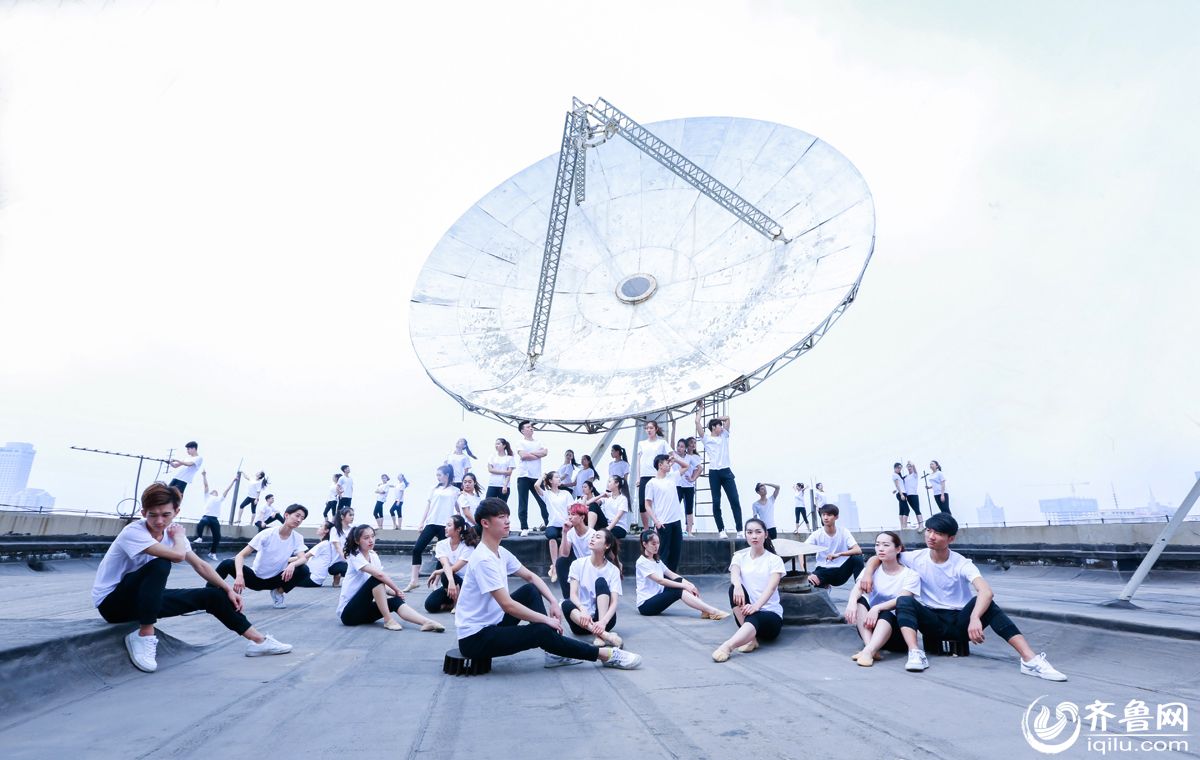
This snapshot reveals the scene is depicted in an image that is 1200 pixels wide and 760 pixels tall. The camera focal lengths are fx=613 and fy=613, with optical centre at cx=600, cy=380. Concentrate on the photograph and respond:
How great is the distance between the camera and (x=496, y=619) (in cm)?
520

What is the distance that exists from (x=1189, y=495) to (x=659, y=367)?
11.3 m

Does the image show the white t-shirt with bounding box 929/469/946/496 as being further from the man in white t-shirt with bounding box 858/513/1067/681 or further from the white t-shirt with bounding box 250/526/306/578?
the white t-shirt with bounding box 250/526/306/578

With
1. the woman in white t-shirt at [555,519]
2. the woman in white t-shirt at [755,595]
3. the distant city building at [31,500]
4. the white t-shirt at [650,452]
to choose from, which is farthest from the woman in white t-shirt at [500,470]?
the distant city building at [31,500]

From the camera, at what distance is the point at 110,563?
16.6ft

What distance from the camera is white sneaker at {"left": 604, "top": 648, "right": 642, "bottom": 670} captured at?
5164 mm

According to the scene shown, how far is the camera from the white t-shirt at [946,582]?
5.80 m

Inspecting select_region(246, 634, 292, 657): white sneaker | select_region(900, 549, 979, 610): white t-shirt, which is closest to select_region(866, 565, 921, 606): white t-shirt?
select_region(900, 549, 979, 610): white t-shirt

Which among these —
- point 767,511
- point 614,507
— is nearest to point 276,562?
point 614,507

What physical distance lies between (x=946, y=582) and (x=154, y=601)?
7.01m

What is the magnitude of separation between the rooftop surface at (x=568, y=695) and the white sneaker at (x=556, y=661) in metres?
0.16

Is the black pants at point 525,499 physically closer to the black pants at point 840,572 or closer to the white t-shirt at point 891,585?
the black pants at point 840,572

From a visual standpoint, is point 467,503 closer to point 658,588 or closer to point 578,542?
point 578,542

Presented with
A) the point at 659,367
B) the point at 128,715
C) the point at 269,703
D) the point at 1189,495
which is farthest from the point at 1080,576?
the point at 128,715

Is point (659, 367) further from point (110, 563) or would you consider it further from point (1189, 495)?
point (110, 563)
